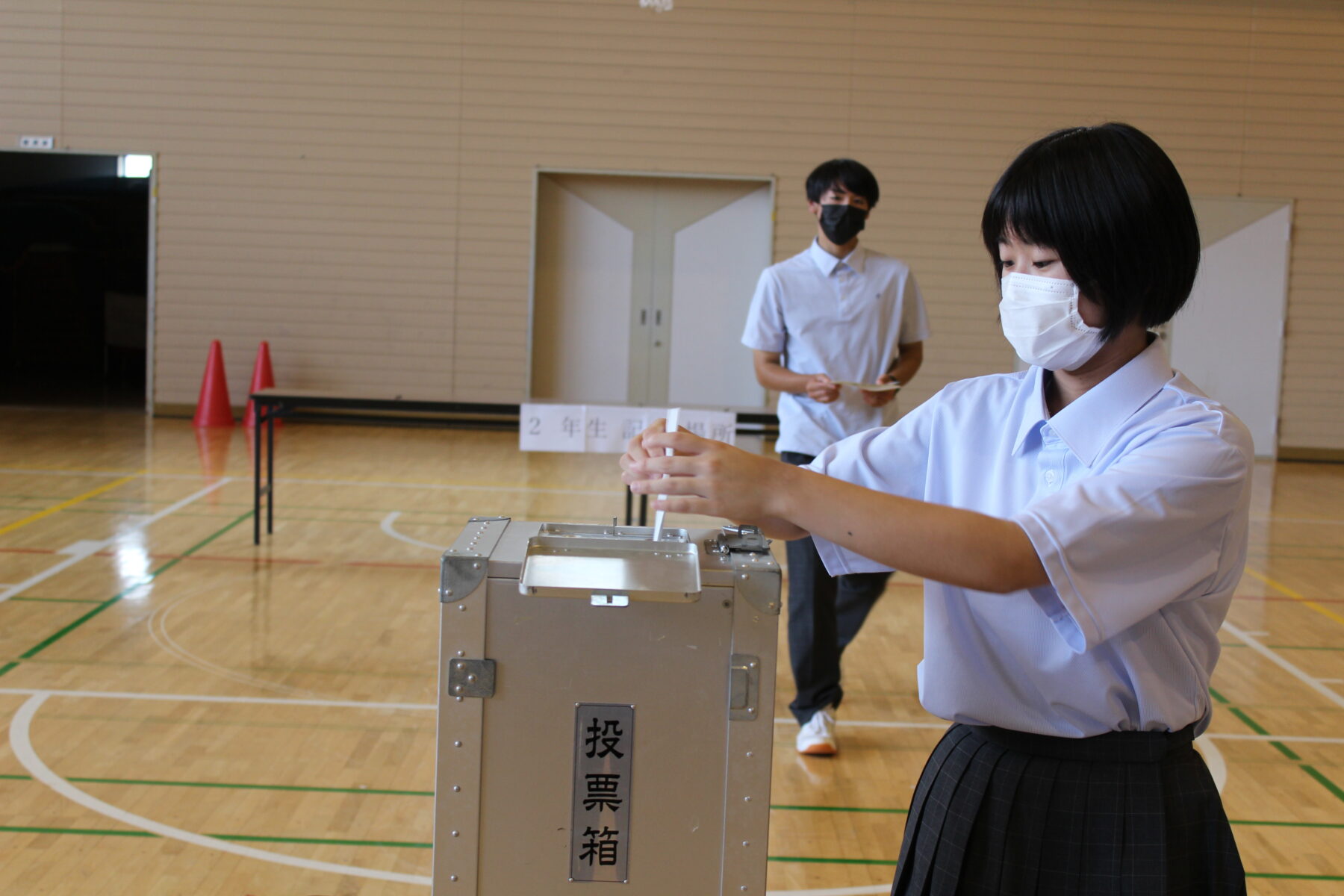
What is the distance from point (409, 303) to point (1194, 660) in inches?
360

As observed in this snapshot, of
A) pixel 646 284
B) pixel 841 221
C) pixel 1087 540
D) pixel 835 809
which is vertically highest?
pixel 646 284

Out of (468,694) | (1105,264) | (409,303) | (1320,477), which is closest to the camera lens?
(1105,264)

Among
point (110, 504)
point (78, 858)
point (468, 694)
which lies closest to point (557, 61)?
point (110, 504)

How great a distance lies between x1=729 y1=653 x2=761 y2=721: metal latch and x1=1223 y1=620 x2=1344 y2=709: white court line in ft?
10.5

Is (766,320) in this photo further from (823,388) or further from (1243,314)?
(1243,314)

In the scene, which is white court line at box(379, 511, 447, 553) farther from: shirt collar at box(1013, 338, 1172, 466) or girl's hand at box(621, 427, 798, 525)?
shirt collar at box(1013, 338, 1172, 466)

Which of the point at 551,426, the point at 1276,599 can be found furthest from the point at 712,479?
the point at 1276,599

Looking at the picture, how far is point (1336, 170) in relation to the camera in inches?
378

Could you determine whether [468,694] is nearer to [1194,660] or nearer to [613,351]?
[1194,660]

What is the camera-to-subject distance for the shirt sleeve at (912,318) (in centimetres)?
339

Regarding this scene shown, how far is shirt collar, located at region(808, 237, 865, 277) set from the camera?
3266 millimetres

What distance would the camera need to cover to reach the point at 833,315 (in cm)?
329

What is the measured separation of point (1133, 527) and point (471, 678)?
2.26 ft

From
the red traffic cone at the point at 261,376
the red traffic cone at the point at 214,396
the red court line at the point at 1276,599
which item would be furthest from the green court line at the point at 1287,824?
the red traffic cone at the point at 214,396
